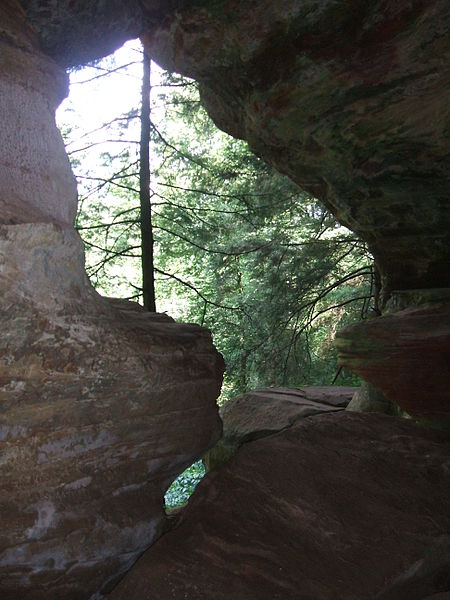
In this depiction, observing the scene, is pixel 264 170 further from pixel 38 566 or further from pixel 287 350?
pixel 38 566

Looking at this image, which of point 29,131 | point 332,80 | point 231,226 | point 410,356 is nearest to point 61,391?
point 29,131

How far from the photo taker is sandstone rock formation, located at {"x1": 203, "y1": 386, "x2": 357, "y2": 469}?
5883 mm

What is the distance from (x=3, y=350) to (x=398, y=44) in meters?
3.81

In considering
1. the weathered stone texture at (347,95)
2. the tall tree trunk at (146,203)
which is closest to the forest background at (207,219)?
the tall tree trunk at (146,203)

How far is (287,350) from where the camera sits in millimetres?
9570

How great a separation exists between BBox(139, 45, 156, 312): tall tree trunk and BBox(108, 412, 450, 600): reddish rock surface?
10.9ft

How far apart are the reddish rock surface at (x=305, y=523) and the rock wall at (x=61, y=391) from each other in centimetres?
40

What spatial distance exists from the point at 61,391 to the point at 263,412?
3.63 m

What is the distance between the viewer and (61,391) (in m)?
3.15

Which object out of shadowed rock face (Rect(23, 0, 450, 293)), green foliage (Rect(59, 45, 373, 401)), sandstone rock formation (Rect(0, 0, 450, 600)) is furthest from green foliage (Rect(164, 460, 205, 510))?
shadowed rock face (Rect(23, 0, 450, 293))

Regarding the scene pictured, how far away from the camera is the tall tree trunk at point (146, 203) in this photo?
7418 millimetres

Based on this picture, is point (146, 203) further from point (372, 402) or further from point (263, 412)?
point (372, 402)

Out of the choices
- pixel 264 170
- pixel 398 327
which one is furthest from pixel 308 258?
pixel 398 327

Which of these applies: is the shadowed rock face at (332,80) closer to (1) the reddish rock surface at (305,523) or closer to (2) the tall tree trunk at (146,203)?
(2) the tall tree trunk at (146,203)
